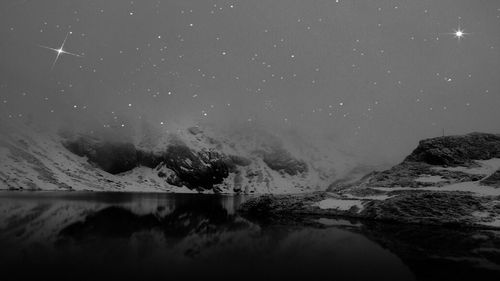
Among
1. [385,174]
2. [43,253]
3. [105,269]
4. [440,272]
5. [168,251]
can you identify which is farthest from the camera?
[385,174]

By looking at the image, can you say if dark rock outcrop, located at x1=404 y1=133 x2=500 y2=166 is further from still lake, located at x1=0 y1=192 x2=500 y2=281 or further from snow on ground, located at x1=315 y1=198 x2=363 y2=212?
still lake, located at x1=0 y1=192 x2=500 y2=281

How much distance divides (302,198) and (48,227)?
42.0m

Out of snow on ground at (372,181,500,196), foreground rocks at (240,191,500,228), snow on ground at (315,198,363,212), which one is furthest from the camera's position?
snow on ground at (315,198,363,212)

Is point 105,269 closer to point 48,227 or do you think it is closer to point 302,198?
point 48,227

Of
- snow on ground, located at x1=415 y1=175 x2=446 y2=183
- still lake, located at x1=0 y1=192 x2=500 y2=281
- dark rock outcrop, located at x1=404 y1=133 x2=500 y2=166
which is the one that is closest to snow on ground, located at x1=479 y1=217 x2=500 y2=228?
still lake, located at x1=0 y1=192 x2=500 y2=281

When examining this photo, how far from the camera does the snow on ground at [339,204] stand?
2199 inches

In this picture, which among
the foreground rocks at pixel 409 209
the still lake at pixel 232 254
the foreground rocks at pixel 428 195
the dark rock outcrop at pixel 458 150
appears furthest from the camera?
the dark rock outcrop at pixel 458 150

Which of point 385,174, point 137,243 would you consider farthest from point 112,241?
point 385,174

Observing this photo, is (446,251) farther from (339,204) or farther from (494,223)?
(339,204)

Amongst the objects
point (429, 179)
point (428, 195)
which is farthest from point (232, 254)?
point (429, 179)

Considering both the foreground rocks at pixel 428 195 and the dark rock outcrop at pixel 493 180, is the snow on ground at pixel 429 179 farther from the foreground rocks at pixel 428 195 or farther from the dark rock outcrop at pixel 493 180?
the dark rock outcrop at pixel 493 180

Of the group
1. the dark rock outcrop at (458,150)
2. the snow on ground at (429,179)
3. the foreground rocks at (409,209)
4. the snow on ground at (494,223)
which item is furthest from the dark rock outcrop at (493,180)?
the dark rock outcrop at (458,150)

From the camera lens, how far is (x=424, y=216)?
4709 cm

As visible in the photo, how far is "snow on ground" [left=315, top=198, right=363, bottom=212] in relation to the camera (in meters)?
55.9
